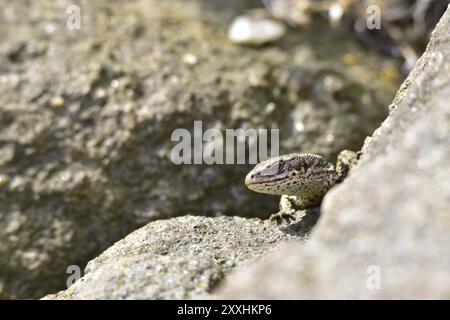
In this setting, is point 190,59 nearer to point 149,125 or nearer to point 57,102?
point 149,125

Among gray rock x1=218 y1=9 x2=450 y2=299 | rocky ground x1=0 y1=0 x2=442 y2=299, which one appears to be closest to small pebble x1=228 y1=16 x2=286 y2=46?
rocky ground x1=0 y1=0 x2=442 y2=299

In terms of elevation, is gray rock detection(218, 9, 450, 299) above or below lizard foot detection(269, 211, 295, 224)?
above

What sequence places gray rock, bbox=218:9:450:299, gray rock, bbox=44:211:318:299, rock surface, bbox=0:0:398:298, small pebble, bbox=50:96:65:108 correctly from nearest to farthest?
gray rock, bbox=218:9:450:299, gray rock, bbox=44:211:318:299, rock surface, bbox=0:0:398:298, small pebble, bbox=50:96:65:108

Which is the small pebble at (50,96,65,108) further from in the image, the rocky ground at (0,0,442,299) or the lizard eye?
the lizard eye

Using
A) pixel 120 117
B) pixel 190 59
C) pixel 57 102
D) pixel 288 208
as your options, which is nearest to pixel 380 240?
pixel 288 208

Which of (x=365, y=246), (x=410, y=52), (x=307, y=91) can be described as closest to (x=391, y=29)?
(x=410, y=52)

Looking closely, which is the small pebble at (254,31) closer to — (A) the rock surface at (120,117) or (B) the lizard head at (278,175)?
(A) the rock surface at (120,117)
